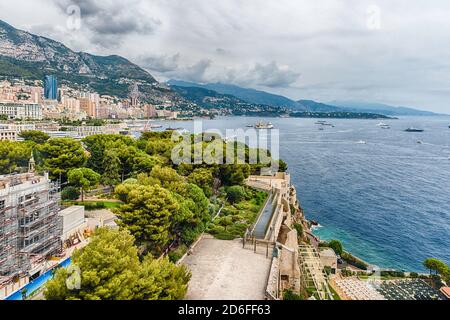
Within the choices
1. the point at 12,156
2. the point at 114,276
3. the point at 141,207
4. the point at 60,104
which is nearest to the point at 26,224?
the point at 141,207

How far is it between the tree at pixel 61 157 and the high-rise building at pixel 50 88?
341 ft

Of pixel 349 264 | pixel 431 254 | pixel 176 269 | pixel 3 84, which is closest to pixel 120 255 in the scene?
pixel 176 269

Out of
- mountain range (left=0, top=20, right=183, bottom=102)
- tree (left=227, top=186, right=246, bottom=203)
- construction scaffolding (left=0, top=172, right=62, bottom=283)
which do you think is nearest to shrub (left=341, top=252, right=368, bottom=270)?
tree (left=227, top=186, right=246, bottom=203)

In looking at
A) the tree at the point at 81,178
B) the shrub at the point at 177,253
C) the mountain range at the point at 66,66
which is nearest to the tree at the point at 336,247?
the shrub at the point at 177,253

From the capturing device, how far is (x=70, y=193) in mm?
19859

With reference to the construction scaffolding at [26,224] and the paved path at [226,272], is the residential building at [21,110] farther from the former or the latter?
the paved path at [226,272]

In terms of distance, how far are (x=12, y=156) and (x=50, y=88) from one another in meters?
103

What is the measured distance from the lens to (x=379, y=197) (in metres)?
36.7

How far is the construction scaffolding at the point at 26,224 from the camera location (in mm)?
11211

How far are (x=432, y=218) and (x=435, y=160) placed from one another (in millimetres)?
31627

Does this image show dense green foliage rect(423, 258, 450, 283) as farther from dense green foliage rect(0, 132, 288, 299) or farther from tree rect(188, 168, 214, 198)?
tree rect(188, 168, 214, 198)

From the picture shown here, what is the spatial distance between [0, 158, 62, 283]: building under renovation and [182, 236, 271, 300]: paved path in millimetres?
5121

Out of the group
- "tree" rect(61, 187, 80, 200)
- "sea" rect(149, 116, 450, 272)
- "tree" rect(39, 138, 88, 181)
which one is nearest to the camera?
"tree" rect(61, 187, 80, 200)

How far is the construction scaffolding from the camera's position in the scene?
36.8 feet
